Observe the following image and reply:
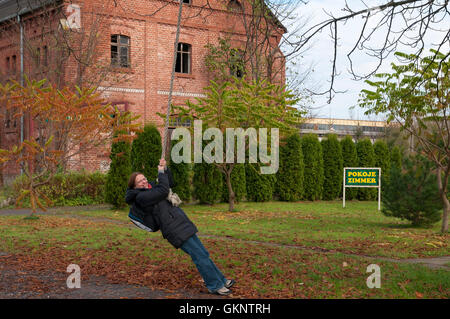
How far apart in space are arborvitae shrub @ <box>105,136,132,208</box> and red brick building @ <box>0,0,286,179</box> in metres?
4.79

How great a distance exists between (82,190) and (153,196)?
48.2 ft

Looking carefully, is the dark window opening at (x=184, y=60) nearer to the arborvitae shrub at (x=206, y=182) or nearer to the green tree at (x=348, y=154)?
the green tree at (x=348, y=154)

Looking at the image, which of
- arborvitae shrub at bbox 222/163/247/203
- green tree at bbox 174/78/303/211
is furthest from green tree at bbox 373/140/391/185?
green tree at bbox 174/78/303/211

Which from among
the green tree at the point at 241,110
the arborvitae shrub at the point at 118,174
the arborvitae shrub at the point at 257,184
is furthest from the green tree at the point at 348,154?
the arborvitae shrub at the point at 118,174

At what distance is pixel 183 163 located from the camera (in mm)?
20531

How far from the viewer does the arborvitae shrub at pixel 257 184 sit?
22438 millimetres

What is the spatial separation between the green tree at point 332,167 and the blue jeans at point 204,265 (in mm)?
18462

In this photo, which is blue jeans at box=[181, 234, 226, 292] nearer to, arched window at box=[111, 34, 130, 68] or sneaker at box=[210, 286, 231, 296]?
sneaker at box=[210, 286, 231, 296]

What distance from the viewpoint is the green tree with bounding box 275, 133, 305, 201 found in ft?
77.0

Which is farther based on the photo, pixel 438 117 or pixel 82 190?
pixel 82 190

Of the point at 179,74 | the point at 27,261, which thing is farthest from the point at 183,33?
the point at 27,261

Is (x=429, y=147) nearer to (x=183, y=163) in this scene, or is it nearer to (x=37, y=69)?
(x=183, y=163)

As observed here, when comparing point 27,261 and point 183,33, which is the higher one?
point 183,33

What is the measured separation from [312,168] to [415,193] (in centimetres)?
1082
